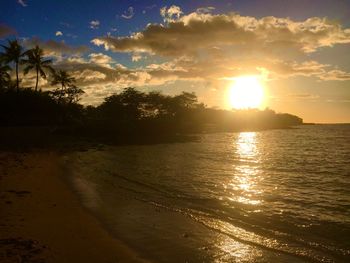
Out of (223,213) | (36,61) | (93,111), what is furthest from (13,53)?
(223,213)

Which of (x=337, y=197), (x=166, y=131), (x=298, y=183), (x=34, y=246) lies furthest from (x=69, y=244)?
(x=166, y=131)

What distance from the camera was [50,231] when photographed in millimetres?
10977

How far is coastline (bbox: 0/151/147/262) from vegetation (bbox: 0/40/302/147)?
171ft

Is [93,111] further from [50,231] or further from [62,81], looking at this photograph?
[50,231]

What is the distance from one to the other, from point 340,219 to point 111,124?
2685 inches

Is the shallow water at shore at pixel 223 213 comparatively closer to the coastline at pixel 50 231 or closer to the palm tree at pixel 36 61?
the coastline at pixel 50 231

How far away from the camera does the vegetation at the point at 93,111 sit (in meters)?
67.6

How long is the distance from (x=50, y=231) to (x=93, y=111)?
95691 millimetres

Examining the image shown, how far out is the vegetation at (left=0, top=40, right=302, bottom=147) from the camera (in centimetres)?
6756

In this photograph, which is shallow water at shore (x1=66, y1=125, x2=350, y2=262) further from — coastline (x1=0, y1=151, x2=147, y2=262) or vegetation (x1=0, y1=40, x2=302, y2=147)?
vegetation (x1=0, y1=40, x2=302, y2=147)

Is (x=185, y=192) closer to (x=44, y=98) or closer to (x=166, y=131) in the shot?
(x=44, y=98)

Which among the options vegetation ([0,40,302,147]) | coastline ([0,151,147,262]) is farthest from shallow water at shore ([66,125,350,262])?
vegetation ([0,40,302,147])

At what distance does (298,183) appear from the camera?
24047 mm

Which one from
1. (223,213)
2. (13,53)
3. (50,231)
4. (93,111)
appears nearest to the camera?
(50,231)
